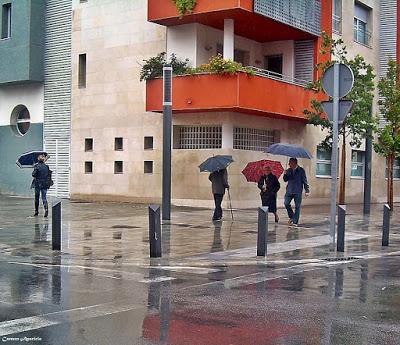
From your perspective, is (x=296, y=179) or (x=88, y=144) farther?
(x=88, y=144)

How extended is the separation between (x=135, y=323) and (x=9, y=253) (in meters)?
6.23

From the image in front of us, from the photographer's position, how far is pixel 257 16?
74.7ft

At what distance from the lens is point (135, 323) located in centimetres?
660

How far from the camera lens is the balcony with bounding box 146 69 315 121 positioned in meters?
22.1

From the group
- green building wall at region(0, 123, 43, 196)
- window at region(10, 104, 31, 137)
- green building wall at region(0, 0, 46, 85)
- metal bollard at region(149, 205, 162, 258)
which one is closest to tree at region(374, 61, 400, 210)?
metal bollard at region(149, 205, 162, 258)

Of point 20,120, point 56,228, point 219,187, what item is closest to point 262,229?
point 56,228

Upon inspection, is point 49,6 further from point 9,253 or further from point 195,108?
point 9,253

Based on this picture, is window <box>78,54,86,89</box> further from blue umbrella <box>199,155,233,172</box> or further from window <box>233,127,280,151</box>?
blue umbrella <box>199,155,233,172</box>

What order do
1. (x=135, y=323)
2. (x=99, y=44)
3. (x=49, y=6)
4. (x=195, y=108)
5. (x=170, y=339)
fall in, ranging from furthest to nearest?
1. (x=49, y=6)
2. (x=99, y=44)
3. (x=195, y=108)
4. (x=135, y=323)
5. (x=170, y=339)

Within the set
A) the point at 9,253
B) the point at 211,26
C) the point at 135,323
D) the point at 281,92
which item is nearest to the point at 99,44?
the point at 211,26

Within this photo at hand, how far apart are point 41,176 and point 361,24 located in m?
18.9

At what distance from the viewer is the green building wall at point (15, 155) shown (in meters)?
29.5

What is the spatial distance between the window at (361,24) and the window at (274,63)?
532 cm

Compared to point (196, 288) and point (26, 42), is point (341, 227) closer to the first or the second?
point (196, 288)
